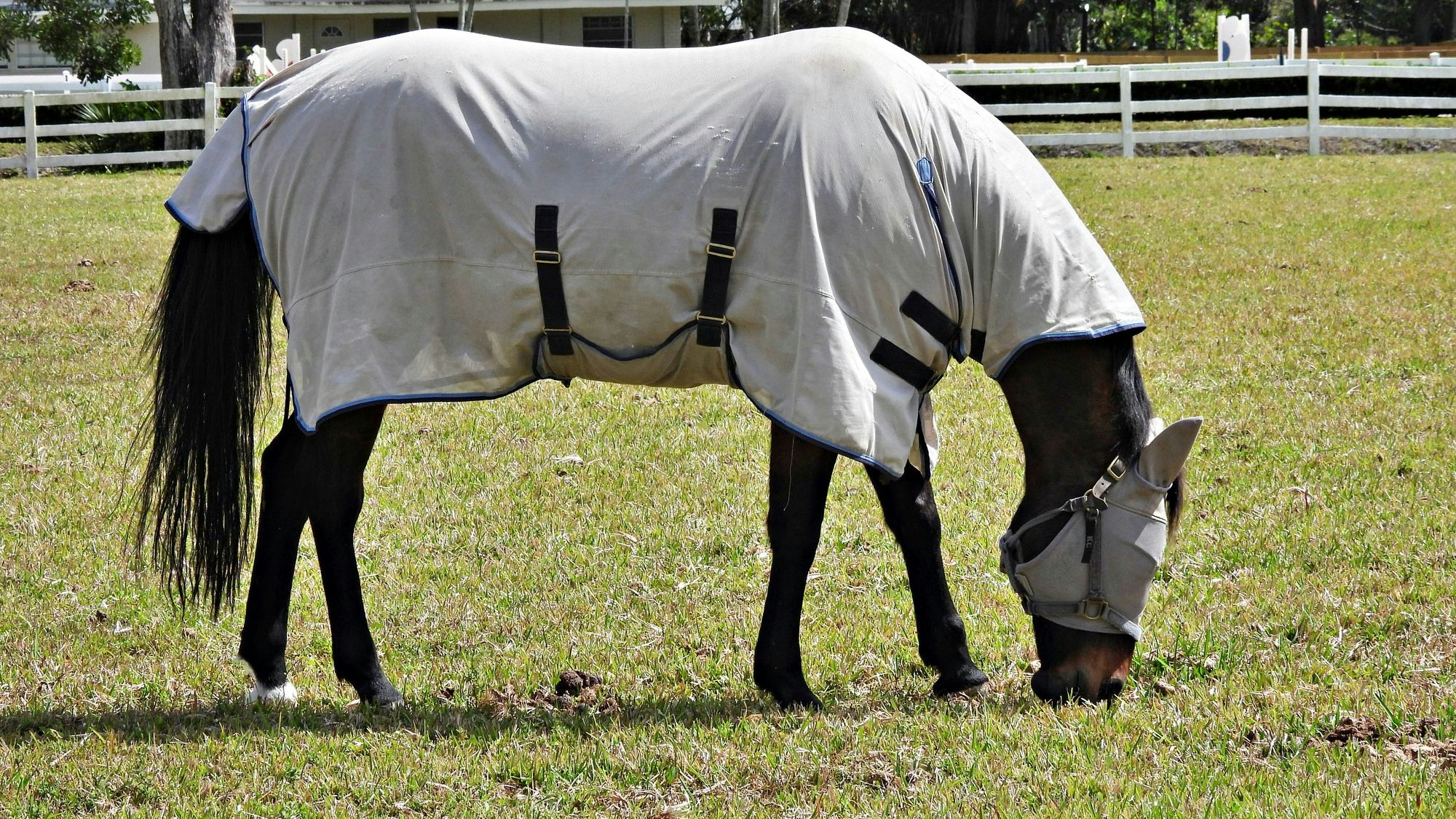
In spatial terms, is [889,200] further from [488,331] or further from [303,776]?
[303,776]

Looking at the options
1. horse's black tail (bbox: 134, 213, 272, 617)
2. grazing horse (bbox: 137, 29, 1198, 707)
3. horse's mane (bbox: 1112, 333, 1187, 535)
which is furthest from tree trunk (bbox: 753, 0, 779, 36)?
horse's mane (bbox: 1112, 333, 1187, 535)

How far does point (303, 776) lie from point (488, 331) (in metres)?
1.19

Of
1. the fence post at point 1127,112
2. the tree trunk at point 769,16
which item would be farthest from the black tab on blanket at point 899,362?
the tree trunk at point 769,16

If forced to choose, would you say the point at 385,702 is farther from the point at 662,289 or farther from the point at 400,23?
the point at 400,23

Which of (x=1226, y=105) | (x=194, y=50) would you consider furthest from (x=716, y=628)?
(x=194, y=50)

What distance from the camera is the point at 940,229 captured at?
10.9 feet

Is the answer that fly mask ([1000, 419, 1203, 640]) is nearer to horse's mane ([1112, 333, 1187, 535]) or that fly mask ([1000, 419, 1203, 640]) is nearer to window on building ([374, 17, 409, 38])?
horse's mane ([1112, 333, 1187, 535])

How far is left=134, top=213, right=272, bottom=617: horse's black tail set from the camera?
358cm

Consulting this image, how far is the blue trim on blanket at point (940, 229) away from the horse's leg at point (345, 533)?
1.55 m

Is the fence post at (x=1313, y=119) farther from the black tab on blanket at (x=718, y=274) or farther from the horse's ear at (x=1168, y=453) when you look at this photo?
the black tab on blanket at (x=718, y=274)

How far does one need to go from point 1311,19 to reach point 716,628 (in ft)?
140

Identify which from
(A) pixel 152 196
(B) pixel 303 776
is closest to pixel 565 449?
(B) pixel 303 776

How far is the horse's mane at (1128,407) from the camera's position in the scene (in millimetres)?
3342

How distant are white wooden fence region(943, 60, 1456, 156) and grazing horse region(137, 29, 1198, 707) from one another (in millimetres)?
15278
